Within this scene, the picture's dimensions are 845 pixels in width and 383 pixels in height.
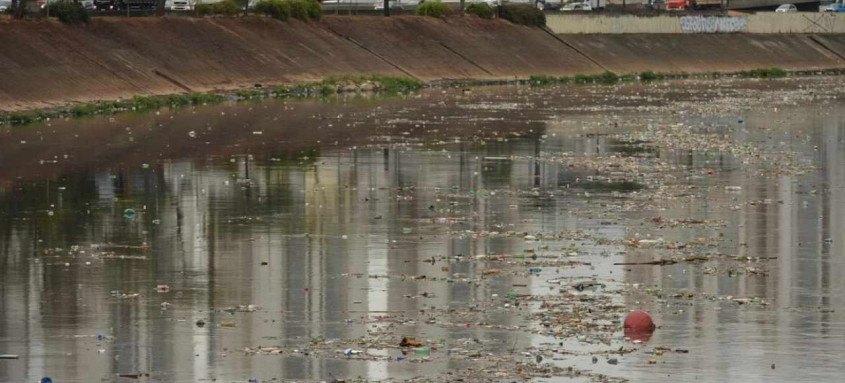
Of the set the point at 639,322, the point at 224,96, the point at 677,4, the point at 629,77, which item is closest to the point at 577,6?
the point at 677,4

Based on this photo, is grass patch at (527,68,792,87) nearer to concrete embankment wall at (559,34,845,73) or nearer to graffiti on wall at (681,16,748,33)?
concrete embankment wall at (559,34,845,73)

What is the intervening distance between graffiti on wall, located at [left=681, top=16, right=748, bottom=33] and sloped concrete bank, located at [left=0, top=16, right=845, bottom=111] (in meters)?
1.05

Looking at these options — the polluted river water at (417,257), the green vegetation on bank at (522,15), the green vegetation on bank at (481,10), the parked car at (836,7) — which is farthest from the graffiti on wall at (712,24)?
the polluted river water at (417,257)

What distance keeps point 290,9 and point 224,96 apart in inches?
727

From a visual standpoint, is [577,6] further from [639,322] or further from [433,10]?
[639,322]

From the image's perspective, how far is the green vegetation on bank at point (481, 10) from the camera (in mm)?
92125

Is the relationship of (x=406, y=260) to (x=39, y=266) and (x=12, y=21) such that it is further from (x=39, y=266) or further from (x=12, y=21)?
(x=12, y=21)

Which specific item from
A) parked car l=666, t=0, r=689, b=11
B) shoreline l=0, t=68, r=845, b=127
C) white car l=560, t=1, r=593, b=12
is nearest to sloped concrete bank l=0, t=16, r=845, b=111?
shoreline l=0, t=68, r=845, b=127

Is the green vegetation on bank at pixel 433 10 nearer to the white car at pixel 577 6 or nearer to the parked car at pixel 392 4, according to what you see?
the parked car at pixel 392 4

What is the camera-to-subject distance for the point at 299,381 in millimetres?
14922

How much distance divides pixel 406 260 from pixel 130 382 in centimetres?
729

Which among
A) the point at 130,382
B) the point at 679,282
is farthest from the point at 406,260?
the point at 130,382

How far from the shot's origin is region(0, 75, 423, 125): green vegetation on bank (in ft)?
164

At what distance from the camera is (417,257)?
72.5 feet
